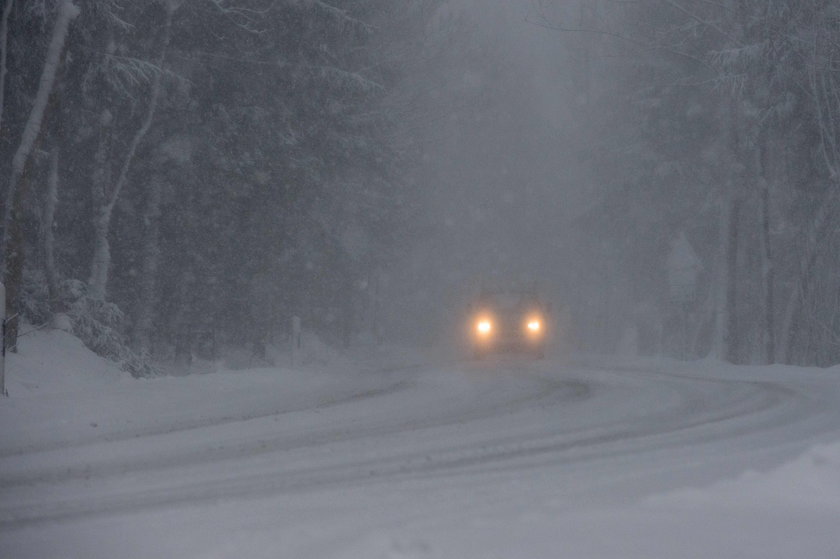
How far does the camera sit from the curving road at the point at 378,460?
4.99 meters

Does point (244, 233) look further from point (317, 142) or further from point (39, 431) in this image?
point (39, 431)

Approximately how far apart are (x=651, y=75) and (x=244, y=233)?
1696 centimetres

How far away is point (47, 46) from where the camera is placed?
1524 cm

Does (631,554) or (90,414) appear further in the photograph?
(90,414)

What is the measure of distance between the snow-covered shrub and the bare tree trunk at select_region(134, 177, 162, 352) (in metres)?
4.03

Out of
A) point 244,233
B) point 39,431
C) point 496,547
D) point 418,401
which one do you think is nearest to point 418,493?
point 496,547

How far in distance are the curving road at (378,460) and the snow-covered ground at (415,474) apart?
0.02 m

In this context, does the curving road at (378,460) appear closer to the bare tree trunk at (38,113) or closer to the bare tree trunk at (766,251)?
the bare tree trunk at (38,113)

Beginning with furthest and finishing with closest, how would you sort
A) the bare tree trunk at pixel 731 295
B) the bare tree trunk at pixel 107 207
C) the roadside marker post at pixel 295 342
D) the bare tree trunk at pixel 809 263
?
the bare tree trunk at pixel 731 295, the bare tree trunk at pixel 809 263, the roadside marker post at pixel 295 342, the bare tree trunk at pixel 107 207

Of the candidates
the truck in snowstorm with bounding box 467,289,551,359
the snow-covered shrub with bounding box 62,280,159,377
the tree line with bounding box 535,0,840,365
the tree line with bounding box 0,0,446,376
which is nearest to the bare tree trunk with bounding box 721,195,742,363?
the tree line with bounding box 535,0,840,365

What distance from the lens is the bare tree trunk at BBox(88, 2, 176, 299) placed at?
19.0 m

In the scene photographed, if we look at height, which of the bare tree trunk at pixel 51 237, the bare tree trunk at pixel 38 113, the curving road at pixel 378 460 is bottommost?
the curving road at pixel 378 460

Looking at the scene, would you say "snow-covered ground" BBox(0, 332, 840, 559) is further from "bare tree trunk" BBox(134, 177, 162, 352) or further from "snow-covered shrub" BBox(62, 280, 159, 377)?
"bare tree trunk" BBox(134, 177, 162, 352)

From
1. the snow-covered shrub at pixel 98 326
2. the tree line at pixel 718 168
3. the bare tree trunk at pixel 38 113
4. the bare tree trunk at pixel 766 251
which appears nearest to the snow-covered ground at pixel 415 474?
the bare tree trunk at pixel 38 113
